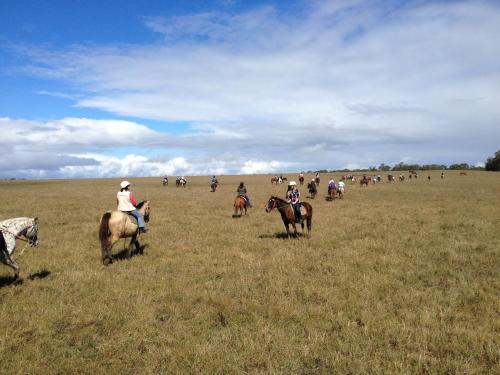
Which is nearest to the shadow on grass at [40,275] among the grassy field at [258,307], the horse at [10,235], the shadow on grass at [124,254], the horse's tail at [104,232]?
the grassy field at [258,307]

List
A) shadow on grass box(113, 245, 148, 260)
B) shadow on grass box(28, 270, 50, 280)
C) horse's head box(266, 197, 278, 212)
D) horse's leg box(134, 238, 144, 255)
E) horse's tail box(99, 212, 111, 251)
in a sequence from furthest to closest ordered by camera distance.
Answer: horse's head box(266, 197, 278, 212) → horse's leg box(134, 238, 144, 255) → shadow on grass box(113, 245, 148, 260) → horse's tail box(99, 212, 111, 251) → shadow on grass box(28, 270, 50, 280)

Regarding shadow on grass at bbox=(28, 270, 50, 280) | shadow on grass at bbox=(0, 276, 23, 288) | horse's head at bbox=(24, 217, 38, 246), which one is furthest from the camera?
shadow on grass at bbox=(28, 270, 50, 280)

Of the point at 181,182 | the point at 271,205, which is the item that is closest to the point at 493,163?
the point at 181,182

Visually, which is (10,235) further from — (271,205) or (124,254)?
(271,205)

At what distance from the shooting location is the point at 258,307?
7742 millimetres

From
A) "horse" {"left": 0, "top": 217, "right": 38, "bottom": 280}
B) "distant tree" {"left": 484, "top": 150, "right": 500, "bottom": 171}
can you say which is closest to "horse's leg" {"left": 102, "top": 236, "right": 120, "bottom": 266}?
"horse" {"left": 0, "top": 217, "right": 38, "bottom": 280}

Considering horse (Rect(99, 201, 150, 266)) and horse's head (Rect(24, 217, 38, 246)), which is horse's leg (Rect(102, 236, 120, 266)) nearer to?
horse (Rect(99, 201, 150, 266))

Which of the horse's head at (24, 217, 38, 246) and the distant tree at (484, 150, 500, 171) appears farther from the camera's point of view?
the distant tree at (484, 150, 500, 171)

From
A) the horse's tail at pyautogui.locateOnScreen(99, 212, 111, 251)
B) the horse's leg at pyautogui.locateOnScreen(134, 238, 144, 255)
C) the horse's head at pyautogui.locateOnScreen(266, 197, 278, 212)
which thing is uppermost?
the horse's head at pyautogui.locateOnScreen(266, 197, 278, 212)

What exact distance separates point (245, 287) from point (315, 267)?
2657 mm

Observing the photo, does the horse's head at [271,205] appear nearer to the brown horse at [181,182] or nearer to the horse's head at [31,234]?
the horse's head at [31,234]

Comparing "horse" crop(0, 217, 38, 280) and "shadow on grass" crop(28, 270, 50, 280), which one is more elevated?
"horse" crop(0, 217, 38, 280)

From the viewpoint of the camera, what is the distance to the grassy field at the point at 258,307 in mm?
5762

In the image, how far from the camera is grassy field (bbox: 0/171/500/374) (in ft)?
18.9
